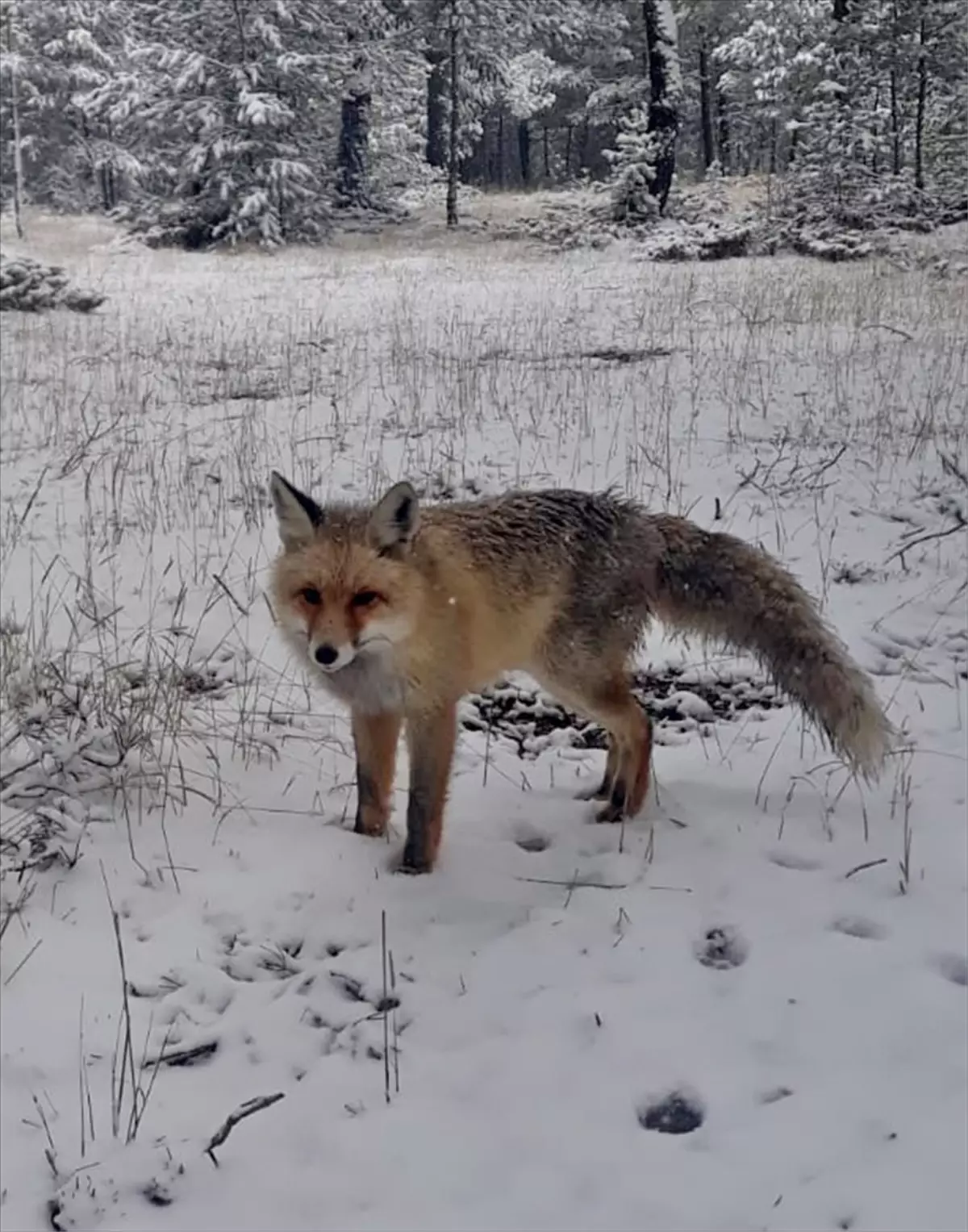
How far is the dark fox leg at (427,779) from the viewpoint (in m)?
3.93

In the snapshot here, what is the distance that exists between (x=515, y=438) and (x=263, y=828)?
17.6ft

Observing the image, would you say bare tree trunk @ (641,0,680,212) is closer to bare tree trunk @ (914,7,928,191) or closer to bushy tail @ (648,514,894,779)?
bare tree trunk @ (914,7,928,191)

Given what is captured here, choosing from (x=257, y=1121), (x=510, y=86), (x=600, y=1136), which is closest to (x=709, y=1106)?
(x=600, y=1136)

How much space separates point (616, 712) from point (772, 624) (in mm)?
729

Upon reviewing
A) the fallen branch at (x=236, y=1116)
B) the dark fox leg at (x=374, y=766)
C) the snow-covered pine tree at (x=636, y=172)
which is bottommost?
the fallen branch at (x=236, y=1116)

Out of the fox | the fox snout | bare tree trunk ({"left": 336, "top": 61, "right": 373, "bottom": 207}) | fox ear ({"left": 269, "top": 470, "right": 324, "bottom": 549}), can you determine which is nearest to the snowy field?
the fox

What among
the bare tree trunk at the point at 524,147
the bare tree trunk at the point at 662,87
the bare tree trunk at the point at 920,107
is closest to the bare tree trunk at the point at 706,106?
the bare tree trunk at the point at 524,147

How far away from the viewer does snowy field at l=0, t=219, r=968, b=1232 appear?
2.62m

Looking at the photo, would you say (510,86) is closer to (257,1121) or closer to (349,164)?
(349,164)

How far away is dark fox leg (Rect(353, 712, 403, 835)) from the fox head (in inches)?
11.9

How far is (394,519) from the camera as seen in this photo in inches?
148

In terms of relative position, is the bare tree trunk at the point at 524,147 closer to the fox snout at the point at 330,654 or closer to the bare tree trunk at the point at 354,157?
the bare tree trunk at the point at 354,157

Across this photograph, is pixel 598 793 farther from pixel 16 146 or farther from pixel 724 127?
pixel 724 127

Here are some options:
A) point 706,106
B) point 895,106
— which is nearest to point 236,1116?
point 895,106
